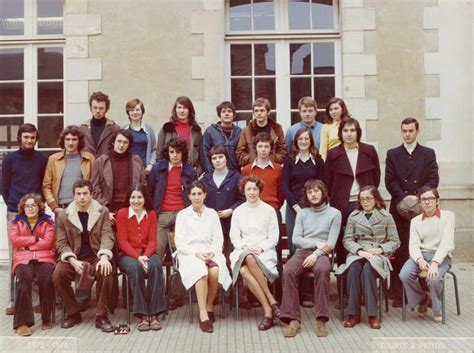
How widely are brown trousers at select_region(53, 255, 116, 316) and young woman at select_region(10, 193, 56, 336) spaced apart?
91mm

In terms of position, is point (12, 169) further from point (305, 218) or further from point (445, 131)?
point (445, 131)

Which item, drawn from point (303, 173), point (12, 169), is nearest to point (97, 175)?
point (12, 169)

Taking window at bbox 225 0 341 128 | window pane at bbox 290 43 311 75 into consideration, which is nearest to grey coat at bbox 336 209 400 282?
window at bbox 225 0 341 128

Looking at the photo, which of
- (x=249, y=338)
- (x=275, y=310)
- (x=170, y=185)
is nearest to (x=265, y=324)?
(x=275, y=310)

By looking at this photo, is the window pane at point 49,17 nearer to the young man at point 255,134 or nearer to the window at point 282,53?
the window at point 282,53

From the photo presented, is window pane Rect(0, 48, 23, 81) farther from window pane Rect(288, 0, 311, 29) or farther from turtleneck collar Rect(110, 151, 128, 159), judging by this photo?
window pane Rect(288, 0, 311, 29)

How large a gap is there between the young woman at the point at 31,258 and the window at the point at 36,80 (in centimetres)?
307

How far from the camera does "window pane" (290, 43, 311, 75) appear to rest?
27.7 feet

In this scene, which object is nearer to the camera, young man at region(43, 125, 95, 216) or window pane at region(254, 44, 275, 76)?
young man at region(43, 125, 95, 216)

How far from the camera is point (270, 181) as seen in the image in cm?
593

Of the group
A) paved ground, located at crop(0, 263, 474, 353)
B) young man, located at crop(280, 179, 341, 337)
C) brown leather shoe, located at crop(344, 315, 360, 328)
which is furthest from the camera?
brown leather shoe, located at crop(344, 315, 360, 328)

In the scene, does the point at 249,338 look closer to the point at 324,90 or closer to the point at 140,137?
the point at 140,137

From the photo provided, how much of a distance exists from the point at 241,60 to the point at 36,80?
9.28 ft

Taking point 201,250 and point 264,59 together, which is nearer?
point 201,250
